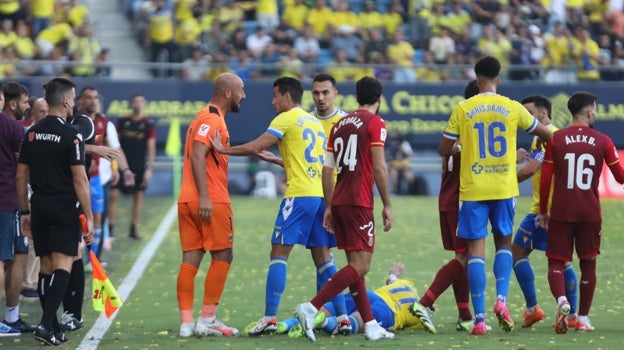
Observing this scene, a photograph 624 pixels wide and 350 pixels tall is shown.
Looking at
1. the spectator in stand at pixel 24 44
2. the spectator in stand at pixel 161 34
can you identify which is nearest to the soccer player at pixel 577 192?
the spectator in stand at pixel 161 34

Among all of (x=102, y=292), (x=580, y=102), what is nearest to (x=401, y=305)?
(x=580, y=102)

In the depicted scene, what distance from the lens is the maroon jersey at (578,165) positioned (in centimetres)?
1109

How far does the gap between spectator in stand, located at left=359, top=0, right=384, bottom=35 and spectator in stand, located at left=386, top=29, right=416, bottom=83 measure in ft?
1.92

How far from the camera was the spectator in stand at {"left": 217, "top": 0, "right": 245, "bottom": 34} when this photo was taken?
3072 centimetres

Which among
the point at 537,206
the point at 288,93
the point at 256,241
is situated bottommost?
the point at 256,241

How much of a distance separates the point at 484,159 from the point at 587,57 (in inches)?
790

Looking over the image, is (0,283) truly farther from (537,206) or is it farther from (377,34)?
(377,34)

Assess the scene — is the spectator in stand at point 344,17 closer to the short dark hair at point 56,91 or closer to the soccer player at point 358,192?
the soccer player at point 358,192

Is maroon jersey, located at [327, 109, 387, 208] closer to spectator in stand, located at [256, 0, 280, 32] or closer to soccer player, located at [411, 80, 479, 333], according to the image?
soccer player, located at [411, 80, 479, 333]

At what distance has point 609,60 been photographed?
102 ft

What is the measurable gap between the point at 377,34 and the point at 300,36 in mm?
1813

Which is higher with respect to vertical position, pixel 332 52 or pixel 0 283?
pixel 332 52

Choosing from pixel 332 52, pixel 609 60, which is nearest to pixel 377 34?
pixel 332 52

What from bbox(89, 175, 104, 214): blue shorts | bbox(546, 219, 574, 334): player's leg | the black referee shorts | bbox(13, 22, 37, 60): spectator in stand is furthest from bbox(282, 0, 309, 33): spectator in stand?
the black referee shorts
